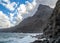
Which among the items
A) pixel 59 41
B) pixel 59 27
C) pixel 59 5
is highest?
pixel 59 5

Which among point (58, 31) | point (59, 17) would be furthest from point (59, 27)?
point (59, 17)

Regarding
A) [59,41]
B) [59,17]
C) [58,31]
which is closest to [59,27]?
[58,31]

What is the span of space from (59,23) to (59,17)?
1990 mm

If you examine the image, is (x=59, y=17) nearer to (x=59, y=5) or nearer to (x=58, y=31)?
(x=58, y=31)

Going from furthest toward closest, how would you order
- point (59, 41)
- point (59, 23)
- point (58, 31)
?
point (59, 23) → point (58, 31) → point (59, 41)

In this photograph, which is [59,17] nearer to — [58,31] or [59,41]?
[58,31]

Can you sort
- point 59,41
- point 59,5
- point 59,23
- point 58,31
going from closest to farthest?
1. point 59,41
2. point 58,31
3. point 59,23
4. point 59,5

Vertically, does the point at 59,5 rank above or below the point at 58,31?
above

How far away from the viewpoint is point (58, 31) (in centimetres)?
4088

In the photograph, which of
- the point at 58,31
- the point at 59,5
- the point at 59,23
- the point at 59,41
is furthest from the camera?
the point at 59,5

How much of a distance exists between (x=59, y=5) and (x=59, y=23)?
13244 mm

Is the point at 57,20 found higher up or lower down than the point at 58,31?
higher up

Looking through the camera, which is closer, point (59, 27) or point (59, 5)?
point (59, 27)

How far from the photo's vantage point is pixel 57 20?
44.7 m
